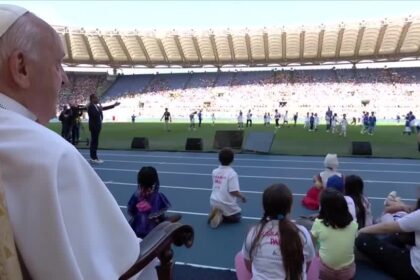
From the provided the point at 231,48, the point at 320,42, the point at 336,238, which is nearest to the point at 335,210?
the point at 336,238

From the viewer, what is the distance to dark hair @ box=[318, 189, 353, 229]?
414 centimetres

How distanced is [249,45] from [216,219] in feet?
166

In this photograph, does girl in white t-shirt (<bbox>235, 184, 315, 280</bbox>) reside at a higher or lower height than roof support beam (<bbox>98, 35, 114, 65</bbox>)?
lower

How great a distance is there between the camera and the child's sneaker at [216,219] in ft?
21.6

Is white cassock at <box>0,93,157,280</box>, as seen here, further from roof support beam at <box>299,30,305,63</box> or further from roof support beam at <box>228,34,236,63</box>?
roof support beam at <box>228,34,236,63</box>

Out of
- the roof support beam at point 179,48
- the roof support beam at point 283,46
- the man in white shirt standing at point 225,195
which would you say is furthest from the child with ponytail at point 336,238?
the roof support beam at point 179,48

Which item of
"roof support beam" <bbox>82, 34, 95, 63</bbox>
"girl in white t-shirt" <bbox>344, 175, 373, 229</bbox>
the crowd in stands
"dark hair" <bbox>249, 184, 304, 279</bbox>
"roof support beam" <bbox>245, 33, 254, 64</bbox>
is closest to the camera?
"dark hair" <bbox>249, 184, 304, 279</bbox>

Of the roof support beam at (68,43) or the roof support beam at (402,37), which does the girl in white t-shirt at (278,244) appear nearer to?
the roof support beam at (402,37)

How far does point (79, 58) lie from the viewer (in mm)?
59562

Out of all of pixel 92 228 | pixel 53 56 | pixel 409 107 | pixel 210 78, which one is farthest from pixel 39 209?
pixel 210 78

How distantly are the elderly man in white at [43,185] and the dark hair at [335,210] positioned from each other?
3308 mm

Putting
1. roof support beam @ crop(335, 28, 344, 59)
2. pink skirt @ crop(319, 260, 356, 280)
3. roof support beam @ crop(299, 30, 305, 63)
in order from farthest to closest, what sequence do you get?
roof support beam @ crop(299, 30, 305, 63) → roof support beam @ crop(335, 28, 344, 59) → pink skirt @ crop(319, 260, 356, 280)

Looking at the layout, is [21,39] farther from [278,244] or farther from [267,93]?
[267,93]

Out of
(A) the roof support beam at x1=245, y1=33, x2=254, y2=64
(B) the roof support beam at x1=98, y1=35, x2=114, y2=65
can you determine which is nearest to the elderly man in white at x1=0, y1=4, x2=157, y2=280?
(A) the roof support beam at x1=245, y1=33, x2=254, y2=64
